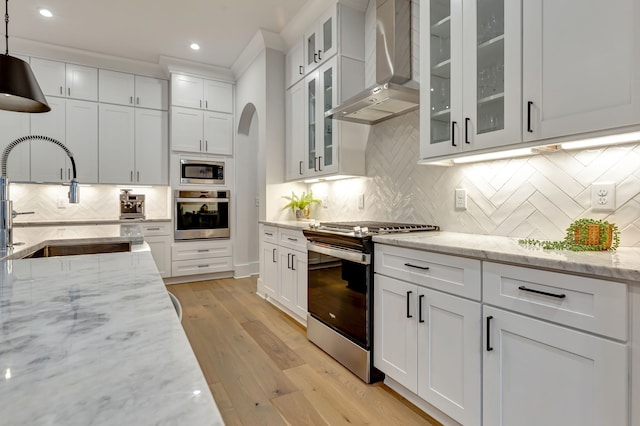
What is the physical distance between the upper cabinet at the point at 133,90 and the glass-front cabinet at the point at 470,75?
13.0ft

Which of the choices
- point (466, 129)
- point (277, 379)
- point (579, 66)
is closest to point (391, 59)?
point (466, 129)

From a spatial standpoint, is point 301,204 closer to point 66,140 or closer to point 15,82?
point 15,82

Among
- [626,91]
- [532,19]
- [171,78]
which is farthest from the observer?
[171,78]

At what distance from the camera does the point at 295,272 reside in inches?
126

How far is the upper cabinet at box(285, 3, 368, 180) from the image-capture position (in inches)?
121

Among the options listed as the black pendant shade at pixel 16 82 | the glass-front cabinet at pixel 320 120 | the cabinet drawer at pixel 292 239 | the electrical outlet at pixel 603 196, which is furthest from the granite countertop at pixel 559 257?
the black pendant shade at pixel 16 82

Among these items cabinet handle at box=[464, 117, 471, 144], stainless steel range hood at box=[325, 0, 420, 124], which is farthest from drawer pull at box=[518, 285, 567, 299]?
stainless steel range hood at box=[325, 0, 420, 124]

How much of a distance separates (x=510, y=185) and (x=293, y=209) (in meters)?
2.51

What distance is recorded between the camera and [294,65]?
3818 mm

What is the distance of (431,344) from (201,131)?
426 centimetres

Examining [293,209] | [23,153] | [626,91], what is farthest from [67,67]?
[626,91]

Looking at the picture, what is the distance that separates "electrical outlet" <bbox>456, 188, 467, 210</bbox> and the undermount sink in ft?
6.78

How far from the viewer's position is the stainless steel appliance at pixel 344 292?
2.15m

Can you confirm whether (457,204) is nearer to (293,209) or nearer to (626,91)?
(626,91)
